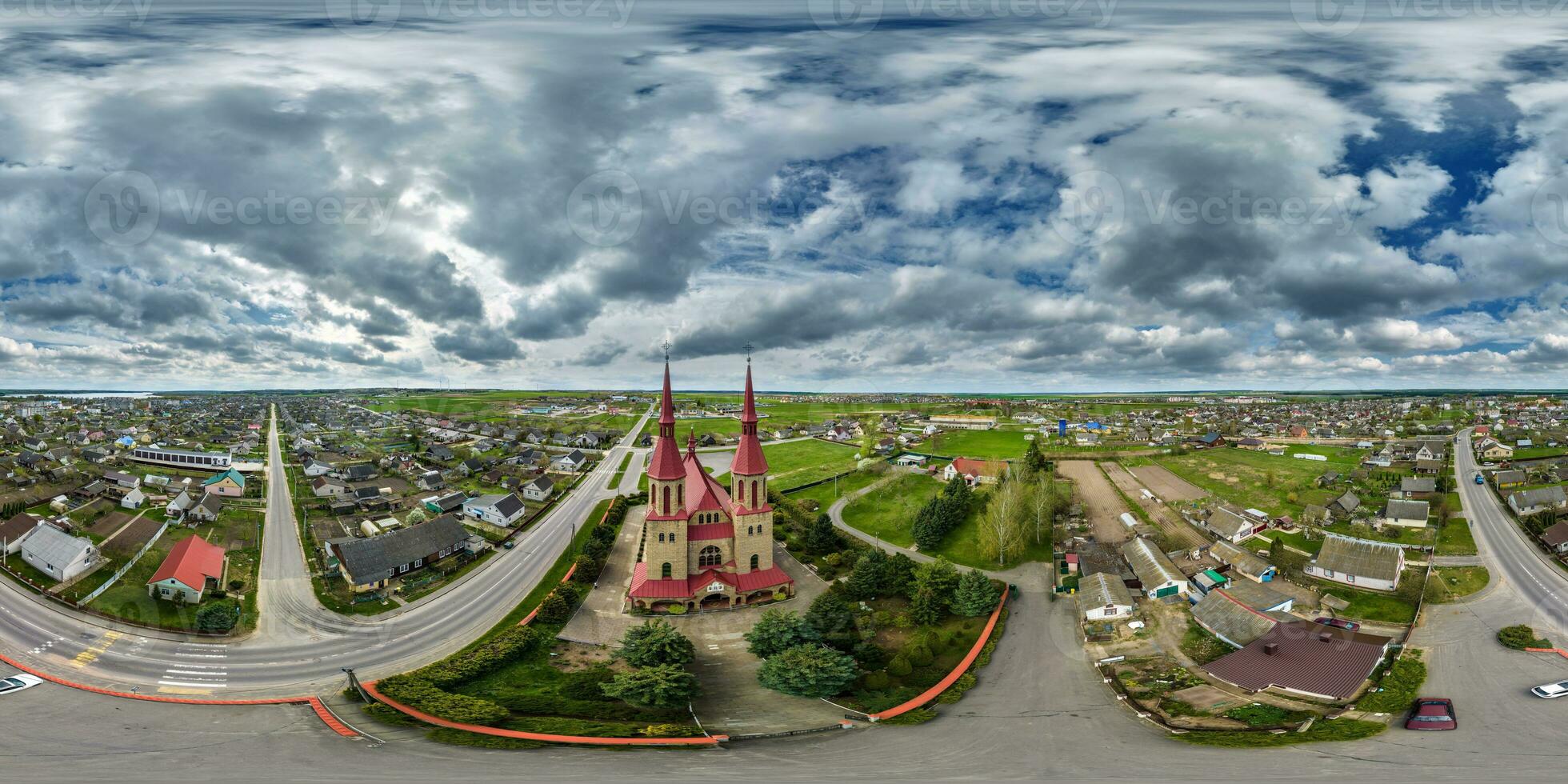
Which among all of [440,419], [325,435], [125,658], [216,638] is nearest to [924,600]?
[216,638]

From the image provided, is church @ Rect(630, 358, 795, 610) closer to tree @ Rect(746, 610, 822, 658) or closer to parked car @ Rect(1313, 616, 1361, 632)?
tree @ Rect(746, 610, 822, 658)

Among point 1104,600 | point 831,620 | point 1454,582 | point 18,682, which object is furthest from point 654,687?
point 1454,582

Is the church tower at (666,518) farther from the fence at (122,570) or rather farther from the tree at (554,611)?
the fence at (122,570)

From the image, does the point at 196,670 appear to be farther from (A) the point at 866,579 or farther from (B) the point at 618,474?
(B) the point at 618,474

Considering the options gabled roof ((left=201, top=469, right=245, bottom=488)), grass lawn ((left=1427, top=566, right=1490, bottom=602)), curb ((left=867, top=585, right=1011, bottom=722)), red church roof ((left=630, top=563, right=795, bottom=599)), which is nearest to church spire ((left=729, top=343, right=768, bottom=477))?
red church roof ((left=630, top=563, right=795, bottom=599))

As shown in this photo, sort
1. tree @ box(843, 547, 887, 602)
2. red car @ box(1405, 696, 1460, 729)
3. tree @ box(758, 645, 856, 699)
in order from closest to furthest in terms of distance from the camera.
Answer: red car @ box(1405, 696, 1460, 729), tree @ box(758, 645, 856, 699), tree @ box(843, 547, 887, 602)

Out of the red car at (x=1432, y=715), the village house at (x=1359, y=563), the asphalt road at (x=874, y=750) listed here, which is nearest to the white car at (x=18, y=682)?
the asphalt road at (x=874, y=750)

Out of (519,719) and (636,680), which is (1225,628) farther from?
(519,719)
